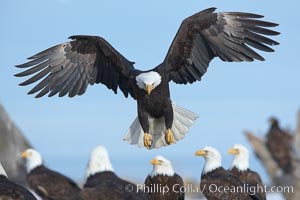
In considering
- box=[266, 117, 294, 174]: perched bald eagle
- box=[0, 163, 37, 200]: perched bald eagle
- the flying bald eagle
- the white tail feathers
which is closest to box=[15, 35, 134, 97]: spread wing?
the flying bald eagle

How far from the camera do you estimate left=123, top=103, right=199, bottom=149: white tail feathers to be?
907cm

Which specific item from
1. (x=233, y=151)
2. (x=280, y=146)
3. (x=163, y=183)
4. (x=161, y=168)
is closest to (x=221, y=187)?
(x=163, y=183)

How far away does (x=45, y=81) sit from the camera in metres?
9.45

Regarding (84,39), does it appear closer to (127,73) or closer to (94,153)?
(127,73)

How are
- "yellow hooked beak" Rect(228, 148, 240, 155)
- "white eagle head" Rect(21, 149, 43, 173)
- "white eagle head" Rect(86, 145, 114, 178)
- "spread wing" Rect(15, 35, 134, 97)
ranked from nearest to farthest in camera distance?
"spread wing" Rect(15, 35, 134, 97) → "yellow hooked beak" Rect(228, 148, 240, 155) → "white eagle head" Rect(86, 145, 114, 178) → "white eagle head" Rect(21, 149, 43, 173)

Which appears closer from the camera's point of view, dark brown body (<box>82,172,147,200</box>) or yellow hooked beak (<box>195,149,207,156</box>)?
yellow hooked beak (<box>195,149,207,156</box>)

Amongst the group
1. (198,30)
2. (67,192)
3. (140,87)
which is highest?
(198,30)

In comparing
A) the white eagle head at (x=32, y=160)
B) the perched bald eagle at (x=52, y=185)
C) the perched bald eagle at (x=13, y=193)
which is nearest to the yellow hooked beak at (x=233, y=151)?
the perched bald eagle at (x=52, y=185)

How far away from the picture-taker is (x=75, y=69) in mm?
9547

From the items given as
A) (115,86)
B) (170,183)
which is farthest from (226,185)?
(115,86)

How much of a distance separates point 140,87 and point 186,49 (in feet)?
2.30

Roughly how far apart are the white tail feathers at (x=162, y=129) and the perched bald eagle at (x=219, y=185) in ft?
1.61

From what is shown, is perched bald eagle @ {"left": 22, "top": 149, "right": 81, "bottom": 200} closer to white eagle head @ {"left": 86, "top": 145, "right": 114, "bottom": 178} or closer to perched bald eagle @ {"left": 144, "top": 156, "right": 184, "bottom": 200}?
white eagle head @ {"left": 86, "top": 145, "right": 114, "bottom": 178}

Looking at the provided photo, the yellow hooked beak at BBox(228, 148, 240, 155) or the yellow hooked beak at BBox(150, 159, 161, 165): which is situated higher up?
the yellow hooked beak at BBox(228, 148, 240, 155)
